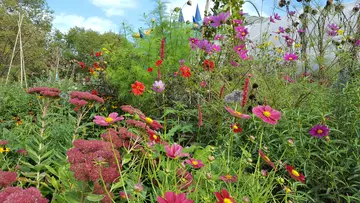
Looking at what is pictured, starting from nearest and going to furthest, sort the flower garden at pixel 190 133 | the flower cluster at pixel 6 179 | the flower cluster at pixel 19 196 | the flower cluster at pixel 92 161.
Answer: the flower cluster at pixel 19 196 < the flower cluster at pixel 92 161 < the flower cluster at pixel 6 179 < the flower garden at pixel 190 133

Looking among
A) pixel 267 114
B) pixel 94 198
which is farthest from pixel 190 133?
pixel 94 198

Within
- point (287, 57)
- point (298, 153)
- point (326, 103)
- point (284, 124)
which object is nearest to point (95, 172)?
point (298, 153)

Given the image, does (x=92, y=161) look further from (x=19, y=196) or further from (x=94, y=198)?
(x=19, y=196)

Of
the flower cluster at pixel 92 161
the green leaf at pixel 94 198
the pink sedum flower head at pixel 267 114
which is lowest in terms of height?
the green leaf at pixel 94 198

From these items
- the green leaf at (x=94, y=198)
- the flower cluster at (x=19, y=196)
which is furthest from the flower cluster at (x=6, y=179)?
the green leaf at (x=94, y=198)

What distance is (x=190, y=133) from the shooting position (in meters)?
3.17

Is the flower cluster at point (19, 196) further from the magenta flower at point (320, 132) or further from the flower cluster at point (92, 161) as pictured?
the magenta flower at point (320, 132)

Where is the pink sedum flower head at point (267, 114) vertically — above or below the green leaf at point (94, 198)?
above

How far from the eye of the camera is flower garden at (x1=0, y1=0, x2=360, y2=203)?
4.33 ft

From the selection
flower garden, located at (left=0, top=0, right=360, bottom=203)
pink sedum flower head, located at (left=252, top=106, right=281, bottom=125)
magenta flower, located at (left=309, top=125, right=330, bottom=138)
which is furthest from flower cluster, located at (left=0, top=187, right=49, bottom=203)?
magenta flower, located at (left=309, top=125, right=330, bottom=138)

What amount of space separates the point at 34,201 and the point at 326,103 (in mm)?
2412

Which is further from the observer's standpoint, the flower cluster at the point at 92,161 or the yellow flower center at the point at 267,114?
the yellow flower center at the point at 267,114

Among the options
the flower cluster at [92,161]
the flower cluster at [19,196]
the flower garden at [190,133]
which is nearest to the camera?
the flower cluster at [19,196]

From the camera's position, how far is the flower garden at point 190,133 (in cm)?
132
